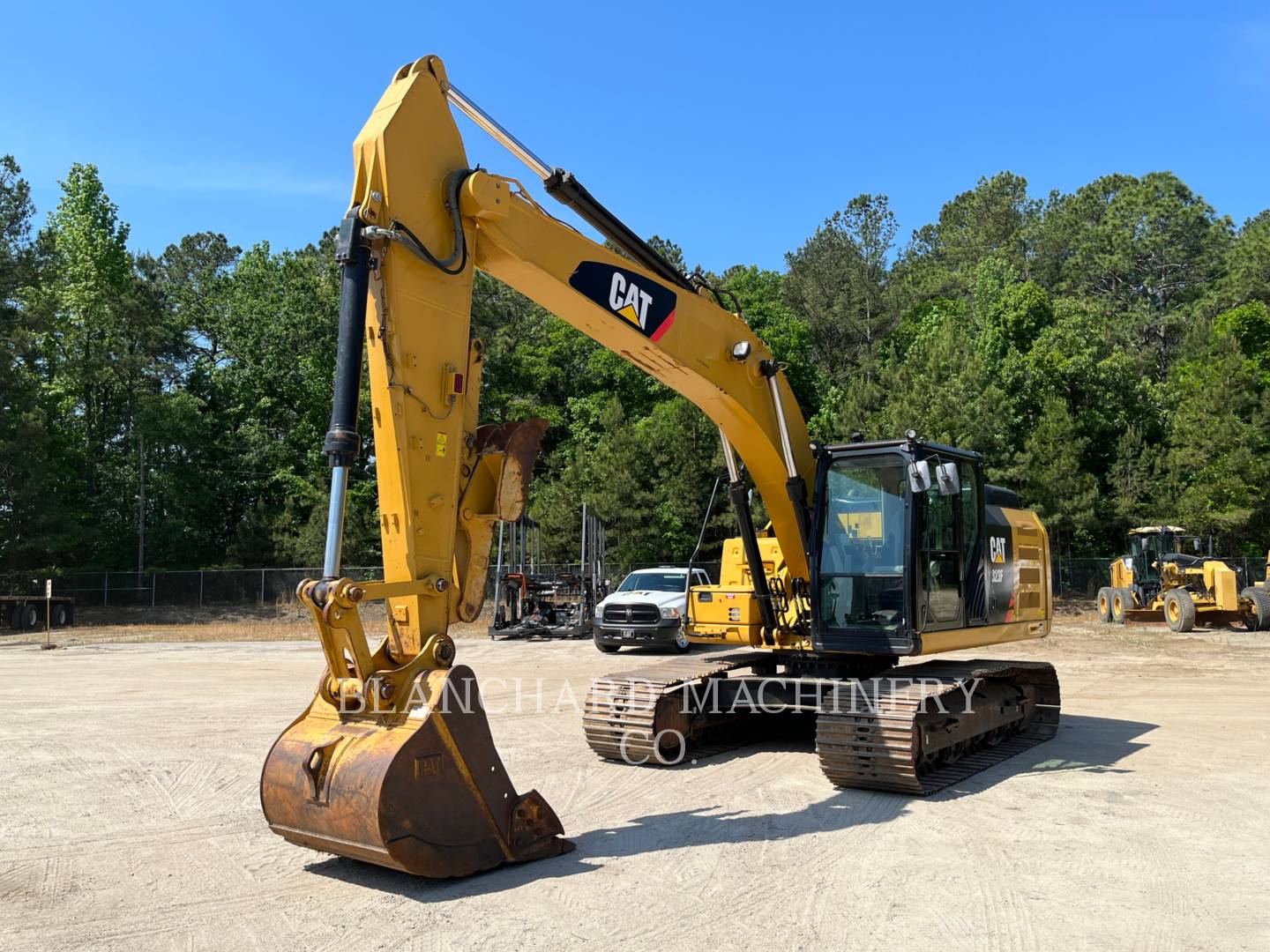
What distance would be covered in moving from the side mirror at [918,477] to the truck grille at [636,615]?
486 inches

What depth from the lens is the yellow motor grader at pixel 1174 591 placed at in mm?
24672

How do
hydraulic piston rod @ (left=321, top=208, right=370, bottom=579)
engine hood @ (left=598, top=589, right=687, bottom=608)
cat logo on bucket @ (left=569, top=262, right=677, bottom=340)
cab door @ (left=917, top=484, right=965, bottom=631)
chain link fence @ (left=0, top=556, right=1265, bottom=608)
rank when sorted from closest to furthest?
hydraulic piston rod @ (left=321, top=208, right=370, bottom=579), cat logo on bucket @ (left=569, top=262, right=677, bottom=340), cab door @ (left=917, top=484, right=965, bottom=631), engine hood @ (left=598, top=589, right=687, bottom=608), chain link fence @ (left=0, top=556, right=1265, bottom=608)

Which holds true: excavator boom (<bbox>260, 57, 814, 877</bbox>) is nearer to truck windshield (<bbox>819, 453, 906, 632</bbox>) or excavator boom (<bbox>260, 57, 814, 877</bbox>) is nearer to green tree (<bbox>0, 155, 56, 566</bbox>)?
truck windshield (<bbox>819, 453, 906, 632</bbox>)

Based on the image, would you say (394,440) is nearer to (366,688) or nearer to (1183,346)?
(366,688)

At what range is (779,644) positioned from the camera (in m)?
9.50

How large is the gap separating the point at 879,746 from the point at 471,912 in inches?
148

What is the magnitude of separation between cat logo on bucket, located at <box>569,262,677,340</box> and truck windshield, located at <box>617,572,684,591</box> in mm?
14311

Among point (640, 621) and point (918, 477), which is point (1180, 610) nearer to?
point (640, 621)

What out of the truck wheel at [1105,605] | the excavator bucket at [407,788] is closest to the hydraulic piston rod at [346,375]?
the excavator bucket at [407,788]

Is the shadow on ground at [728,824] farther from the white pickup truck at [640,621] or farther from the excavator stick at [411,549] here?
the white pickup truck at [640,621]

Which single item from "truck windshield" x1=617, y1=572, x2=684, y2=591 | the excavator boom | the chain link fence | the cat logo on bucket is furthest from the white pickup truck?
the chain link fence

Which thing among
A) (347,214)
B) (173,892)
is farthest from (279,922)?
(347,214)

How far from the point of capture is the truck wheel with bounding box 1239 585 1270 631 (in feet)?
80.0

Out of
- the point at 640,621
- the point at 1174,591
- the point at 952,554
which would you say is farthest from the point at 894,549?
the point at 1174,591
